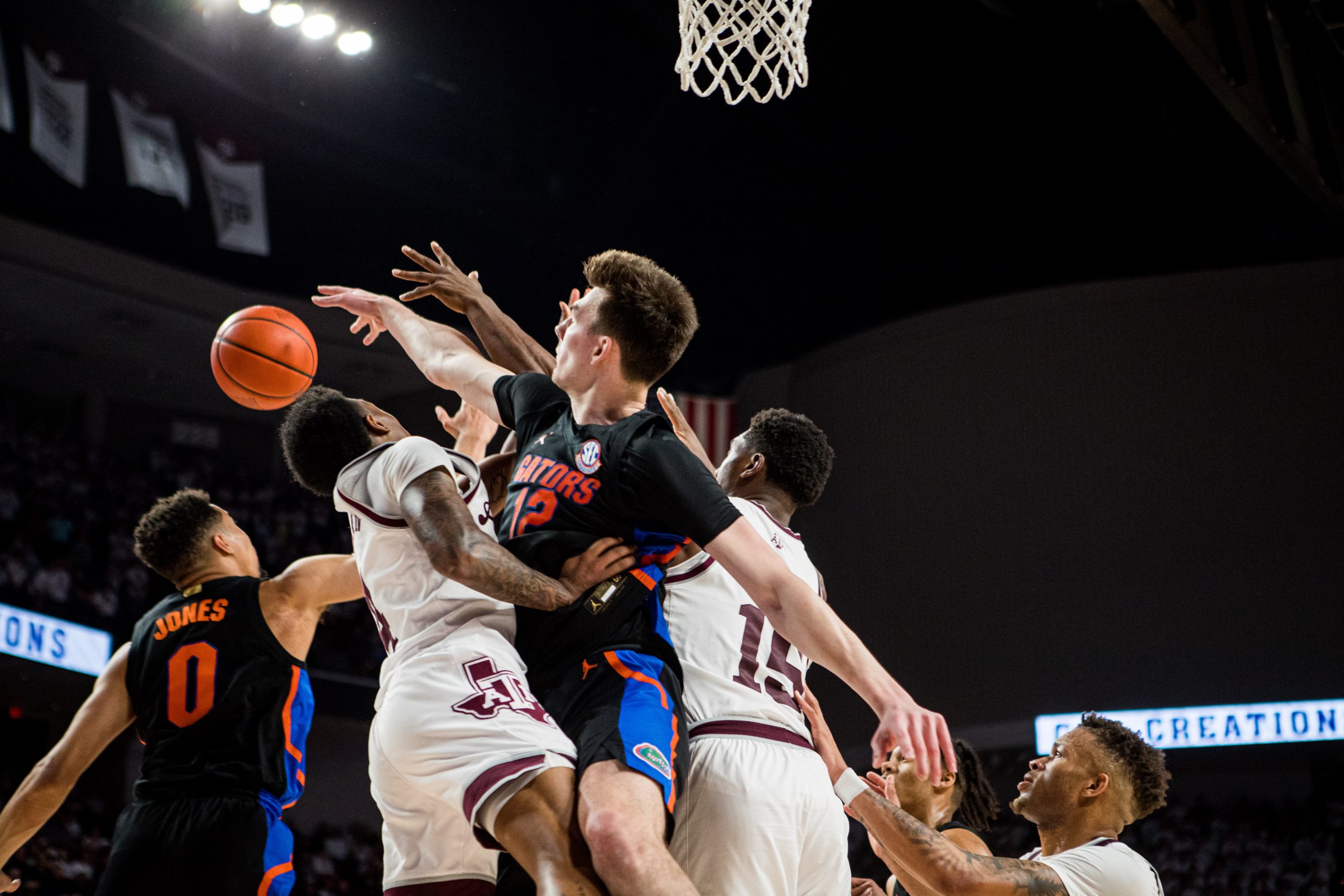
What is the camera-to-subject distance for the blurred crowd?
1490 centimetres

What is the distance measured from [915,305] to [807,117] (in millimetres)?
3393

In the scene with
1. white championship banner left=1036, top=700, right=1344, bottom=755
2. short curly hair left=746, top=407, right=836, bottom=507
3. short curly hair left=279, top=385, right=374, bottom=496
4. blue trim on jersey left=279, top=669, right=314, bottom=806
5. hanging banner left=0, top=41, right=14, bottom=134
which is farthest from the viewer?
hanging banner left=0, top=41, right=14, bottom=134

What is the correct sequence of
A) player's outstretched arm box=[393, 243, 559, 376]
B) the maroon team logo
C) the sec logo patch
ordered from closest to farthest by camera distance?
the maroon team logo < the sec logo patch < player's outstretched arm box=[393, 243, 559, 376]

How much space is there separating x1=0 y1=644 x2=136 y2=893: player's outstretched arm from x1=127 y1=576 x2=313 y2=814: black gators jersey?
0.06m

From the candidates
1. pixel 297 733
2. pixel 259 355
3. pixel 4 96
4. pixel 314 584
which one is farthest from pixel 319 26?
pixel 297 733

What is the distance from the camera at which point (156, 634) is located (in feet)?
15.3

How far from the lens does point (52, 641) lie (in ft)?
46.1

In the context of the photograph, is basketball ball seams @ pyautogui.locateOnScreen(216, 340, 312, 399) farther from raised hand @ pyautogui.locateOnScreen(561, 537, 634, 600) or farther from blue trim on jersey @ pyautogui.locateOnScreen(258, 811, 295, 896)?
raised hand @ pyautogui.locateOnScreen(561, 537, 634, 600)

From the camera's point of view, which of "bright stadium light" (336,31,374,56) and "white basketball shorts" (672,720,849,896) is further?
"bright stadium light" (336,31,374,56)

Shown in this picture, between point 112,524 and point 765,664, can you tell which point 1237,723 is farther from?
point 112,524

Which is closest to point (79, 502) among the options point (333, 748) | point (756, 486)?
point (333, 748)

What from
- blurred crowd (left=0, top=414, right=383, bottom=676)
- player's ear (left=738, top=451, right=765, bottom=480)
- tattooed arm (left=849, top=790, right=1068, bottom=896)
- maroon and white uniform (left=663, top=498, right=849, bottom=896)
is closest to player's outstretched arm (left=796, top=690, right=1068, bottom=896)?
tattooed arm (left=849, top=790, right=1068, bottom=896)

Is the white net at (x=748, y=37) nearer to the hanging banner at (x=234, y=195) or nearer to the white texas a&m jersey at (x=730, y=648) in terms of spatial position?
the white texas a&m jersey at (x=730, y=648)

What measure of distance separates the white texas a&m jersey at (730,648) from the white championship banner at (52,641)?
1179cm
